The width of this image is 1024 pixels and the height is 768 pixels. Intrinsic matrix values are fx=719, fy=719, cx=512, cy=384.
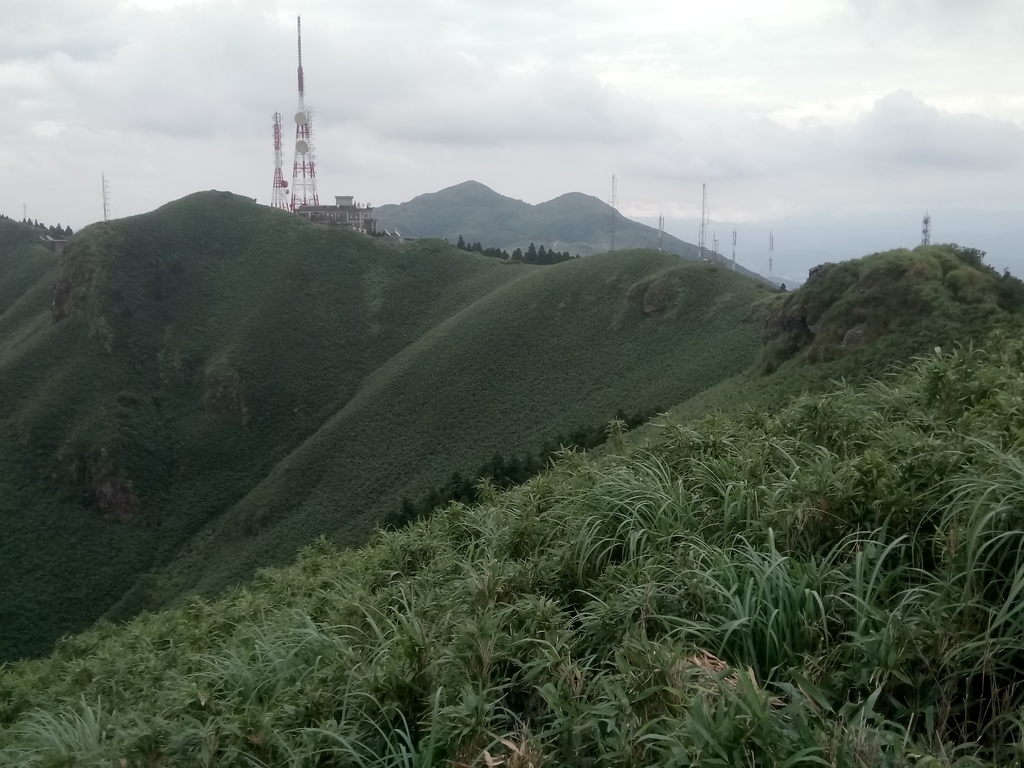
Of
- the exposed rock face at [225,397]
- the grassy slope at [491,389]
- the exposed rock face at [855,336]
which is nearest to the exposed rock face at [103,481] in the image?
the grassy slope at [491,389]

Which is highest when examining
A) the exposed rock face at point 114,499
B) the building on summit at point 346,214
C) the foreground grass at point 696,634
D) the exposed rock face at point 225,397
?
the building on summit at point 346,214

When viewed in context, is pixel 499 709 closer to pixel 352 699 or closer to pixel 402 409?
pixel 352 699

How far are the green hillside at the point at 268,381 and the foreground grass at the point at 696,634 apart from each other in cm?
2660

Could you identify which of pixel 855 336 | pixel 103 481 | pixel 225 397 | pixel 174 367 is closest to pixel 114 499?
pixel 103 481

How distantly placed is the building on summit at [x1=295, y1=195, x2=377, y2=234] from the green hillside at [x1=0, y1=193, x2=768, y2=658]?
14.9 m

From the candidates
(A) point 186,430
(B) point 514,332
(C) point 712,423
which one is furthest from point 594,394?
(C) point 712,423

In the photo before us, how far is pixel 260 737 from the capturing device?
14.4 ft

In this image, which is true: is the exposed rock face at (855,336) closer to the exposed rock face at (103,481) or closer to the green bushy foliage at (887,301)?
the green bushy foliage at (887,301)

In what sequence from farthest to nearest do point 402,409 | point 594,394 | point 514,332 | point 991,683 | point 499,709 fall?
point 514,332 → point 402,409 → point 594,394 → point 499,709 → point 991,683

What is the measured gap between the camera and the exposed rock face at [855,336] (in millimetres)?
25297

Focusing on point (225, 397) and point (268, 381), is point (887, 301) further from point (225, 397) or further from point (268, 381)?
point (225, 397)

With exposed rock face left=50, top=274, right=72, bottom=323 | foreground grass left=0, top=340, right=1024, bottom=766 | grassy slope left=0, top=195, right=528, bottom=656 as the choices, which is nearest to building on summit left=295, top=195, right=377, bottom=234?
grassy slope left=0, top=195, right=528, bottom=656

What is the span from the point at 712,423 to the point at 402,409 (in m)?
40.8

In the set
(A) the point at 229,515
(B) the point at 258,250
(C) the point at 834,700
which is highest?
(B) the point at 258,250
